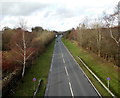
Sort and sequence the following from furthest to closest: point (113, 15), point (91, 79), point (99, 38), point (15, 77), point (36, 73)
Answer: point (99, 38) → point (113, 15) → point (36, 73) → point (91, 79) → point (15, 77)

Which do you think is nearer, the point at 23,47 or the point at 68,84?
the point at 68,84

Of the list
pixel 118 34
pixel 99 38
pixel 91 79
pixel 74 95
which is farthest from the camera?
pixel 99 38

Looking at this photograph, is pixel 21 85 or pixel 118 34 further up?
pixel 118 34

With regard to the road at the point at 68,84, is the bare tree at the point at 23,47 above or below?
above

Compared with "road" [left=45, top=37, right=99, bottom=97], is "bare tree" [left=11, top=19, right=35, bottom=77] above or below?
above

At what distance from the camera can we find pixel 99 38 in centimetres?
3694

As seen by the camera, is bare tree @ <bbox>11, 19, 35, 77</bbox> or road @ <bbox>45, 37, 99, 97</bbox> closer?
road @ <bbox>45, 37, 99, 97</bbox>

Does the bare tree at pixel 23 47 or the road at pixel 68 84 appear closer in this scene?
the road at pixel 68 84

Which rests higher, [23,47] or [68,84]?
[23,47]

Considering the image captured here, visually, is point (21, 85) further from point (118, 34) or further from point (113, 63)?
point (118, 34)

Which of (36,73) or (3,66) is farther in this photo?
(36,73)

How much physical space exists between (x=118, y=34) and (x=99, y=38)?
253 inches

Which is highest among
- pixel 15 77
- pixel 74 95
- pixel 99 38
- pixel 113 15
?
pixel 113 15

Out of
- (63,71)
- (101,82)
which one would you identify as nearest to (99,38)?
(63,71)
